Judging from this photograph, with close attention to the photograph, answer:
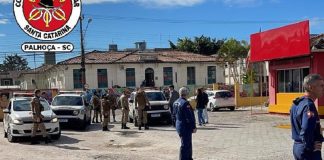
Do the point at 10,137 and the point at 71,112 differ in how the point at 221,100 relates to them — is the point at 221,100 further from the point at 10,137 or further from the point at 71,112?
the point at 10,137

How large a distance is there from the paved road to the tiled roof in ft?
120

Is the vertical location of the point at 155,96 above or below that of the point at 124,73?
below

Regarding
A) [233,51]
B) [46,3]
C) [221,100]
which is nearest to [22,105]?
[46,3]

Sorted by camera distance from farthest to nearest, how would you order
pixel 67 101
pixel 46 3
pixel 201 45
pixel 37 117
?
pixel 201 45 < pixel 67 101 < pixel 37 117 < pixel 46 3

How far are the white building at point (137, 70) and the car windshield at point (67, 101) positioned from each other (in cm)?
3051

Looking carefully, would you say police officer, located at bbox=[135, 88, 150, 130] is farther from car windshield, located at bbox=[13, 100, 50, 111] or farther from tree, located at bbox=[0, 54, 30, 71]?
tree, located at bbox=[0, 54, 30, 71]

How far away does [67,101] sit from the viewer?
23.3 metres

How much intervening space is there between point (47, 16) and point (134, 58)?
47.9 metres

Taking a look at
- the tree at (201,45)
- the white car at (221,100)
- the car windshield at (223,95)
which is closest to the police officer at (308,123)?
the white car at (221,100)

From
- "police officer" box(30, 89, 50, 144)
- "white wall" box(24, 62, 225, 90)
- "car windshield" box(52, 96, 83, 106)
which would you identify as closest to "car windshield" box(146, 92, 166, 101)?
"car windshield" box(52, 96, 83, 106)

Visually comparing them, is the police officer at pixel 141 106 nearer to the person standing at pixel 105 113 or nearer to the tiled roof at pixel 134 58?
the person standing at pixel 105 113

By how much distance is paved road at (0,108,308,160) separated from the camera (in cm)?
1318

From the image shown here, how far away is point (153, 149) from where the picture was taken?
14758 mm

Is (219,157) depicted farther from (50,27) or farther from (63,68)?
(63,68)
